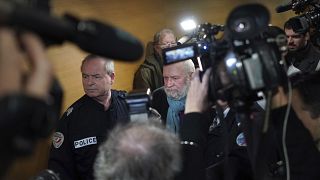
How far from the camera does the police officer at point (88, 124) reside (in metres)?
2.16

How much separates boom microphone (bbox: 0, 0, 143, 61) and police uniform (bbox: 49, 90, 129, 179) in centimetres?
121

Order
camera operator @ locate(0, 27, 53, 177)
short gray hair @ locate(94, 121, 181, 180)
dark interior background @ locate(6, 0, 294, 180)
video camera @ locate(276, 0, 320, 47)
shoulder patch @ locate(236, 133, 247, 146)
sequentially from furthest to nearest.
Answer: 1. dark interior background @ locate(6, 0, 294, 180)
2. video camera @ locate(276, 0, 320, 47)
3. shoulder patch @ locate(236, 133, 247, 146)
4. short gray hair @ locate(94, 121, 181, 180)
5. camera operator @ locate(0, 27, 53, 177)

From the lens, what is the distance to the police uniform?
84.9 inches

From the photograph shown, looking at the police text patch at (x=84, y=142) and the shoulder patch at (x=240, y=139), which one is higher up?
the police text patch at (x=84, y=142)

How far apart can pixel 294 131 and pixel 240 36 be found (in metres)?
0.38

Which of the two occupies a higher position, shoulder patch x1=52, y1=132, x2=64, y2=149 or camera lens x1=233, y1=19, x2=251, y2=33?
camera lens x1=233, y1=19, x2=251, y2=33

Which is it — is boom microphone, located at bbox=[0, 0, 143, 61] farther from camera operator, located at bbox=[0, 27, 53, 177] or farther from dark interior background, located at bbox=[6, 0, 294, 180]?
dark interior background, located at bbox=[6, 0, 294, 180]

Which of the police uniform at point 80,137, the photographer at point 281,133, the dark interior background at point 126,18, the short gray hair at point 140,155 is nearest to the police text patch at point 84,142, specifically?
the police uniform at point 80,137

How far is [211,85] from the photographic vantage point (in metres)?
1.33

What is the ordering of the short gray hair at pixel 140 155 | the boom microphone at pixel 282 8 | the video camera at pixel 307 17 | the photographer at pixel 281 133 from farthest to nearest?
the video camera at pixel 307 17 < the boom microphone at pixel 282 8 < the photographer at pixel 281 133 < the short gray hair at pixel 140 155

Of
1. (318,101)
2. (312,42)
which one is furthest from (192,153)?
(312,42)

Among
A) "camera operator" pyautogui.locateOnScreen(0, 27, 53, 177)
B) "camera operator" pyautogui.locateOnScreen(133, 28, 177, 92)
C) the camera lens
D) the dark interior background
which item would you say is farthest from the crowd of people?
"camera operator" pyautogui.locateOnScreen(133, 28, 177, 92)

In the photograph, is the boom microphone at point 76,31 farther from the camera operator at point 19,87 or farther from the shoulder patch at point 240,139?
the shoulder patch at point 240,139

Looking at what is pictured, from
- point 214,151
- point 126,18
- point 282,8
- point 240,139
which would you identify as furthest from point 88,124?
point 126,18
